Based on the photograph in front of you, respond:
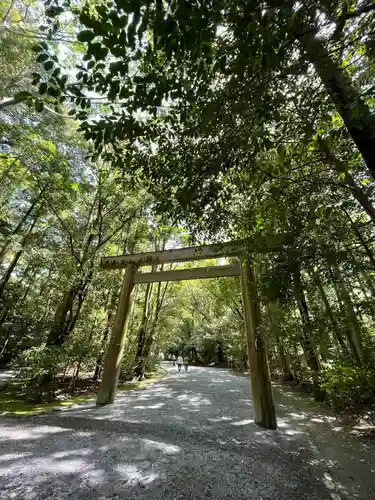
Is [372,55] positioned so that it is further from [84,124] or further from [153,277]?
[153,277]

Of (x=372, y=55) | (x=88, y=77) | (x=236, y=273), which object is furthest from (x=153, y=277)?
(x=372, y=55)

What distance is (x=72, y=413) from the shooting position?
15.1ft

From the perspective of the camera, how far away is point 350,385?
13.8ft

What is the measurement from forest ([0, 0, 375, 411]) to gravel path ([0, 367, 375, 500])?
62.1 inches

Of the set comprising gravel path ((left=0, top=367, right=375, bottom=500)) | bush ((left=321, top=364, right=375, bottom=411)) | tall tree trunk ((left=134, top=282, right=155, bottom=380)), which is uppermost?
tall tree trunk ((left=134, top=282, right=155, bottom=380))

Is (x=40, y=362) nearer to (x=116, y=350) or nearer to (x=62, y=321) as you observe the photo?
(x=62, y=321)

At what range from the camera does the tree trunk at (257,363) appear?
13.4 feet

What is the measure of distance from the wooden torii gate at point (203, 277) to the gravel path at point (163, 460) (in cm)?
59

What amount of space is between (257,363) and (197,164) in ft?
12.8

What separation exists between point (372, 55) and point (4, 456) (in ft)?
16.2

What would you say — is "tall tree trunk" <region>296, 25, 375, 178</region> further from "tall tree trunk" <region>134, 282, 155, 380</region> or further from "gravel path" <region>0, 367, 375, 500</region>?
"tall tree trunk" <region>134, 282, 155, 380</region>

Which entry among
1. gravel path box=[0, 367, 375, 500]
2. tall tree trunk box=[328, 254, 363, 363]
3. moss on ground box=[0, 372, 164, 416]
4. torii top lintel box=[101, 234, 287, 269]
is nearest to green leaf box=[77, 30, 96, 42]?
torii top lintel box=[101, 234, 287, 269]

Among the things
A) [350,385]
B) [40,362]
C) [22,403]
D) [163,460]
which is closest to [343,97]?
[163,460]

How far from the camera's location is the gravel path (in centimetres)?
227
